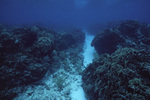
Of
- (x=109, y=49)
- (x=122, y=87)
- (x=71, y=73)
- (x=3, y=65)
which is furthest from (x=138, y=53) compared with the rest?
(x=3, y=65)

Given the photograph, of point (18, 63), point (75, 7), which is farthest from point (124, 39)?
point (75, 7)

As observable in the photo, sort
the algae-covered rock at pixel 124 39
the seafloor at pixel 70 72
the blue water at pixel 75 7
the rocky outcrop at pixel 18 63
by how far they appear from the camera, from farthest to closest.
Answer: the blue water at pixel 75 7 → the algae-covered rock at pixel 124 39 → the rocky outcrop at pixel 18 63 → the seafloor at pixel 70 72

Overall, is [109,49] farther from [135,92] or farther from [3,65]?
[3,65]

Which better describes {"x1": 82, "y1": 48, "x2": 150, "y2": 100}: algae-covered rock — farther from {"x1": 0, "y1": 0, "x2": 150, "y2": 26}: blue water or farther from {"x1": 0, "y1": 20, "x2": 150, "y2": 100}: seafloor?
{"x1": 0, "y1": 0, "x2": 150, "y2": 26}: blue water

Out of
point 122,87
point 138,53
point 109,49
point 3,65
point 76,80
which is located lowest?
point 122,87

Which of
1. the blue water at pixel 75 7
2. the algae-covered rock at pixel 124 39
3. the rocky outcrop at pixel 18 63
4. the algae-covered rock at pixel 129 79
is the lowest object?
the algae-covered rock at pixel 129 79

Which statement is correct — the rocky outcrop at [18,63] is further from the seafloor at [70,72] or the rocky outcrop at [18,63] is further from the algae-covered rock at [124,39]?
the algae-covered rock at [124,39]

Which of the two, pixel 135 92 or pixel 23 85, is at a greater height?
pixel 23 85

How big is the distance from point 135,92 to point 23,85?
6010mm

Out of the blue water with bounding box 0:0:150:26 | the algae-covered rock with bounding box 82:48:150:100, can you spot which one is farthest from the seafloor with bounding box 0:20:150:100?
the blue water with bounding box 0:0:150:26

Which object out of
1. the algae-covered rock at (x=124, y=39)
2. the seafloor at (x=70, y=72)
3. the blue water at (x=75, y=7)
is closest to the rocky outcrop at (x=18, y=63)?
the seafloor at (x=70, y=72)

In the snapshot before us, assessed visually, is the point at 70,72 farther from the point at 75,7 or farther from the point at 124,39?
the point at 75,7

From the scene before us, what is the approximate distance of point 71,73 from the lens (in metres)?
7.26

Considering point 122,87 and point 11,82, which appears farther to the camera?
point 11,82
